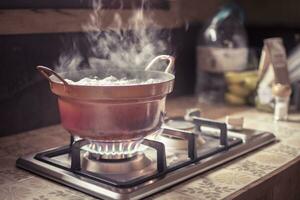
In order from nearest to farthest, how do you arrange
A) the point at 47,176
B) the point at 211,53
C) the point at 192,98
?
the point at 47,176 < the point at 211,53 < the point at 192,98

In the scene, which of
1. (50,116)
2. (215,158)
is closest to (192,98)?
(50,116)

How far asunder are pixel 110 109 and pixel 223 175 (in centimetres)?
28

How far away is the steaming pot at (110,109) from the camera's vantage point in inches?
32.5

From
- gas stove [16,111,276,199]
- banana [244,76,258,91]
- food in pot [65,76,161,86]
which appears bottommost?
gas stove [16,111,276,199]

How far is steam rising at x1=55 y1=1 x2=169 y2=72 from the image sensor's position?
52.9 inches

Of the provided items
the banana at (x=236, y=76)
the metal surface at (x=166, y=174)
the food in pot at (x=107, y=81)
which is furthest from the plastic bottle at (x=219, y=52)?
the food in pot at (x=107, y=81)

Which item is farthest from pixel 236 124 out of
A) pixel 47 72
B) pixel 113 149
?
pixel 47 72

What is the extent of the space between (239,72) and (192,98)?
0.69 feet

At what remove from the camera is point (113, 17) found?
1.41m

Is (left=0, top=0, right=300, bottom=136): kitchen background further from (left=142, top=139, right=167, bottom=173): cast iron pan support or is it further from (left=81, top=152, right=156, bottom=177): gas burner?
(left=142, top=139, right=167, bottom=173): cast iron pan support

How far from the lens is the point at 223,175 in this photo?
37.1 inches

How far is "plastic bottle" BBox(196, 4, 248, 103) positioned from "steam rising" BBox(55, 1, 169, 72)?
25 cm

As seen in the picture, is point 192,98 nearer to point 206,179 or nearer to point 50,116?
point 50,116

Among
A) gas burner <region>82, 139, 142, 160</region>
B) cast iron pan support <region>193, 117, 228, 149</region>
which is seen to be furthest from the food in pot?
cast iron pan support <region>193, 117, 228, 149</region>
